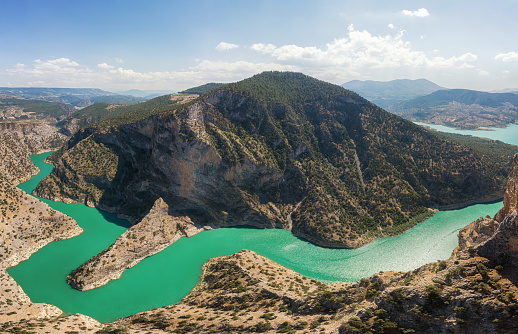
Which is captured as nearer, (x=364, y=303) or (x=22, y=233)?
(x=364, y=303)

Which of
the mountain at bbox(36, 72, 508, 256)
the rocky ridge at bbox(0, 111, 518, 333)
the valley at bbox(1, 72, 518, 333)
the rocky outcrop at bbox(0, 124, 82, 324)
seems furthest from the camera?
the mountain at bbox(36, 72, 508, 256)

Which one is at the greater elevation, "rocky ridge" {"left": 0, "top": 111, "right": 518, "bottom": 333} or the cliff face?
the cliff face

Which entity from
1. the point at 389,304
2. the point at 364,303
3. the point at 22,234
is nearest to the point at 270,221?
the point at 364,303

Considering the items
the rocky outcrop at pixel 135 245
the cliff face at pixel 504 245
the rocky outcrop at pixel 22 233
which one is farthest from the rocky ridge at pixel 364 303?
the rocky outcrop at pixel 135 245

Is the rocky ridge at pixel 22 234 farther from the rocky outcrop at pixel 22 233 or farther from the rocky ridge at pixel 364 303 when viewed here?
the rocky ridge at pixel 364 303

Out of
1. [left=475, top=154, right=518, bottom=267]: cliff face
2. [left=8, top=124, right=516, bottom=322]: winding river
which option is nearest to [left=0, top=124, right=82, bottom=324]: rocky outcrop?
[left=8, top=124, right=516, bottom=322]: winding river

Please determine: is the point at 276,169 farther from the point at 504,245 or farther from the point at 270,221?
the point at 504,245

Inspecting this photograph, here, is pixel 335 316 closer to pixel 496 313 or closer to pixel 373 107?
pixel 496 313

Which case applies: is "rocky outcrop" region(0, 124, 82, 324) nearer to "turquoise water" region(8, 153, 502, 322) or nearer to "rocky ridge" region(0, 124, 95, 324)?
"rocky ridge" region(0, 124, 95, 324)
